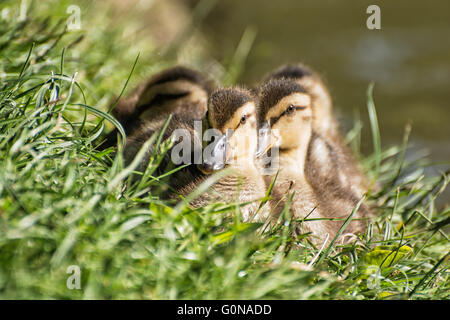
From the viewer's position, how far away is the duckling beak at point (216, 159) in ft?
8.14

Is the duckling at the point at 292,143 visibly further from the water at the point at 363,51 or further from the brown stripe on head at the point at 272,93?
the water at the point at 363,51

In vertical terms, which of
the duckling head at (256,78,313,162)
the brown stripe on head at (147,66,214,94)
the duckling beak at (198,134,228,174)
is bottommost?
the duckling beak at (198,134,228,174)

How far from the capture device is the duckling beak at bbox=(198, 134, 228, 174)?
8.14ft

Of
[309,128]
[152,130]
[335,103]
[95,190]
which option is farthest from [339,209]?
[335,103]

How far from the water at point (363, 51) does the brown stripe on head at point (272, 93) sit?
6.34 ft

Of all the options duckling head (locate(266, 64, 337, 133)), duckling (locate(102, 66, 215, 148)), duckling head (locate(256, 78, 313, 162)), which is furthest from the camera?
duckling head (locate(266, 64, 337, 133))

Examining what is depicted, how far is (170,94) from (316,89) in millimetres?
1055

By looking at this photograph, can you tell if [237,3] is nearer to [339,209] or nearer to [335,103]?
[335,103]

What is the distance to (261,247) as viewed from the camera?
2100 millimetres

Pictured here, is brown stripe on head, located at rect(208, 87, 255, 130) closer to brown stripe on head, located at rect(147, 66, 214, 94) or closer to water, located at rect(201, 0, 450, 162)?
brown stripe on head, located at rect(147, 66, 214, 94)

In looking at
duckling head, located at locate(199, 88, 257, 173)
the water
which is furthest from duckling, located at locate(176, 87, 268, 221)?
the water

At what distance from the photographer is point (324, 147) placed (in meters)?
3.31

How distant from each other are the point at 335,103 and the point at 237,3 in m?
2.87

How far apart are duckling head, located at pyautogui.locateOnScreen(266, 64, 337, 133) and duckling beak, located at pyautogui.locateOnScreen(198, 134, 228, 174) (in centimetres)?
123
